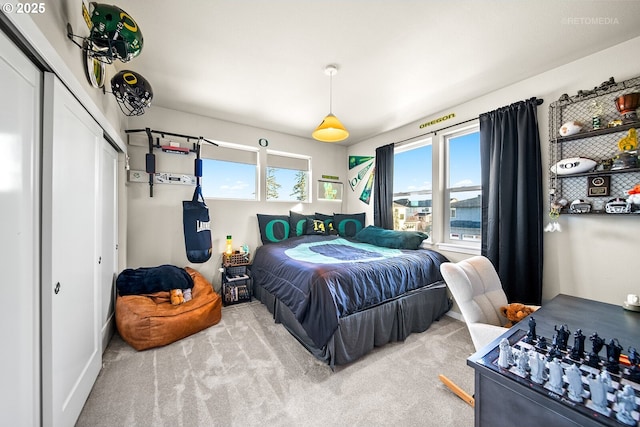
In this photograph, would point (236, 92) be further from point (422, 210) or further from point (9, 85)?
point (422, 210)

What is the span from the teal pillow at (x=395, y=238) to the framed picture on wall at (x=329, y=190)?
1.25m

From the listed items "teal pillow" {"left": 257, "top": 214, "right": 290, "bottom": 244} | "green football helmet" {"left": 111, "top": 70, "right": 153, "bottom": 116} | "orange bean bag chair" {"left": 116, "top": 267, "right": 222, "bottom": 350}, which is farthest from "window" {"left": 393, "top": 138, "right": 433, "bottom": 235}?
"green football helmet" {"left": 111, "top": 70, "right": 153, "bottom": 116}

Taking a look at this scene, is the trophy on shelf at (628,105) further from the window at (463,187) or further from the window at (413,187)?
the window at (413,187)

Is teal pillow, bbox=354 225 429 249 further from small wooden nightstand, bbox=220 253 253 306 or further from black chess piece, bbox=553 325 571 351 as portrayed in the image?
black chess piece, bbox=553 325 571 351

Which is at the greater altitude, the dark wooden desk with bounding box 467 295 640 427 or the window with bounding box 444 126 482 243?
the window with bounding box 444 126 482 243

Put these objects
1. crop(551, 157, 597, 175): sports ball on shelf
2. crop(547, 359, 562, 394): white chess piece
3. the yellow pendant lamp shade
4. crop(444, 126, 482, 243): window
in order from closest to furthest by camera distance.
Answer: crop(547, 359, 562, 394): white chess piece, crop(551, 157, 597, 175): sports ball on shelf, the yellow pendant lamp shade, crop(444, 126, 482, 243): window

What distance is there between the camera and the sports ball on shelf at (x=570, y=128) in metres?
1.94

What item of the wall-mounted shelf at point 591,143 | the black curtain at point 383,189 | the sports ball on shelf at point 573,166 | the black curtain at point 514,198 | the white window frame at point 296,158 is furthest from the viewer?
the white window frame at point 296,158

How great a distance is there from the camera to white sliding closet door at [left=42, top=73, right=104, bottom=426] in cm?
110

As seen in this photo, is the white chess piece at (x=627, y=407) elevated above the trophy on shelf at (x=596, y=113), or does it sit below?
below

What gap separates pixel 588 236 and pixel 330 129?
96.4 inches

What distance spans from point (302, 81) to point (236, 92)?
80 centimetres

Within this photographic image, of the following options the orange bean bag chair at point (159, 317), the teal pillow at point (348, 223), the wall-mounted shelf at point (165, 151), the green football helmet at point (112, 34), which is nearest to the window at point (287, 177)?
the teal pillow at point (348, 223)

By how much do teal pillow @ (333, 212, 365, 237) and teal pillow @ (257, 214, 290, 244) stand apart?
35.6 inches
